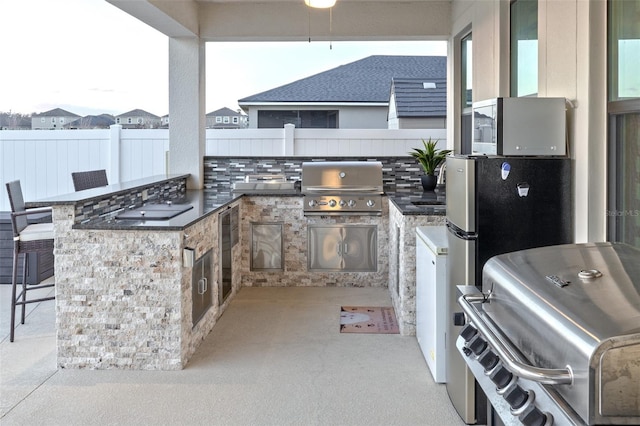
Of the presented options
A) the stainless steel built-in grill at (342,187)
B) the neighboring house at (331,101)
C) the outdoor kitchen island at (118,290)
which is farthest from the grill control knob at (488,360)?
the neighboring house at (331,101)

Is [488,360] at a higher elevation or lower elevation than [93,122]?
lower

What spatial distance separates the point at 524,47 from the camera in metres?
3.80

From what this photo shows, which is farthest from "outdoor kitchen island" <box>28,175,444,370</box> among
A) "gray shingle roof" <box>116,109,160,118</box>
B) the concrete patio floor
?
"gray shingle roof" <box>116,109,160,118</box>

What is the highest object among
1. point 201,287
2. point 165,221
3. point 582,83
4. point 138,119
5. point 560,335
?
point 138,119

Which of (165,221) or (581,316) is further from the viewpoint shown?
(165,221)

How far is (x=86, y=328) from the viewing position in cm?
352

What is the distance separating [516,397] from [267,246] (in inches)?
169

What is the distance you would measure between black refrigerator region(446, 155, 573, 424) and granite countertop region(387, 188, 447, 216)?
1.26 metres

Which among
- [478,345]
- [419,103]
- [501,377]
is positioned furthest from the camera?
[419,103]

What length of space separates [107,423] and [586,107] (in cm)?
265

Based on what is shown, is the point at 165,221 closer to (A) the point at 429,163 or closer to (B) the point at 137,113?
(A) the point at 429,163

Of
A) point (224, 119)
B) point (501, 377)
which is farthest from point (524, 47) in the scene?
point (224, 119)

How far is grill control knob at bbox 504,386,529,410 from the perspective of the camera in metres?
1.49

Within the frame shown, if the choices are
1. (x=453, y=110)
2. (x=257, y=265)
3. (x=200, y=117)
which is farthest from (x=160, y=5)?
(x=453, y=110)
